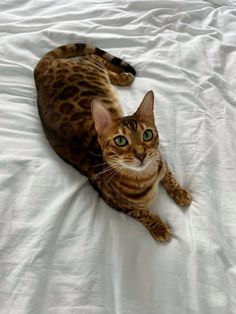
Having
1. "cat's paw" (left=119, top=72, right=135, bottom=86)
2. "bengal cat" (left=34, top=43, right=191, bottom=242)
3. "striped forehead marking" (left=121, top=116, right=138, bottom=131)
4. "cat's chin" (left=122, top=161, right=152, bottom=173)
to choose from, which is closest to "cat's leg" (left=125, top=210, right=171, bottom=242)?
"bengal cat" (left=34, top=43, right=191, bottom=242)

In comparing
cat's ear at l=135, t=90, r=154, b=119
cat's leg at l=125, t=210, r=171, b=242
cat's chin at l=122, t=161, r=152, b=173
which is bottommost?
cat's leg at l=125, t=210, r=171, b=242

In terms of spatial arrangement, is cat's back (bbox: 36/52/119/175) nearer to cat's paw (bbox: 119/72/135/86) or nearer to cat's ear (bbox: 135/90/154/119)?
cat's paw (bbox: 119/72/135/86)

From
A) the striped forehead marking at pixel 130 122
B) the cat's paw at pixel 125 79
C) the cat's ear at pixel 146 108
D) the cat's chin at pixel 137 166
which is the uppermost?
the cat's ear at pixel 146 108

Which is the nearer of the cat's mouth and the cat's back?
the cat's mouth

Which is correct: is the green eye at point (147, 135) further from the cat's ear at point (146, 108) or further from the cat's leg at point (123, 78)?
the cat's leg at point (123, 78)

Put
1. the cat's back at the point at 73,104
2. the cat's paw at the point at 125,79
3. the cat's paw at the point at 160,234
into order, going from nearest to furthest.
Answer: the cat's paw at the point at 160,234, the cat's back at the point at 73,104, the cat's paw at the point at 125,79

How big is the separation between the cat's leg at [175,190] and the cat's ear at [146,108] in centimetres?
18

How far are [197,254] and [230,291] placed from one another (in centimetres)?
11

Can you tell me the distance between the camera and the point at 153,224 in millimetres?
927

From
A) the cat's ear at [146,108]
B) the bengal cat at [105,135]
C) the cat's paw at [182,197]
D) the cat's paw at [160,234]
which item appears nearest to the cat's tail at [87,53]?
the bengal cat at [105,135]

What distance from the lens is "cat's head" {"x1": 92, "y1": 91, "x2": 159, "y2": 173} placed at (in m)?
0.93

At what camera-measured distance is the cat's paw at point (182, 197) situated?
3.24 feet

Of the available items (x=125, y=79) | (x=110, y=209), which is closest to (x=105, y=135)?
(x=110, y=209)

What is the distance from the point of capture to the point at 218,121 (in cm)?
119
